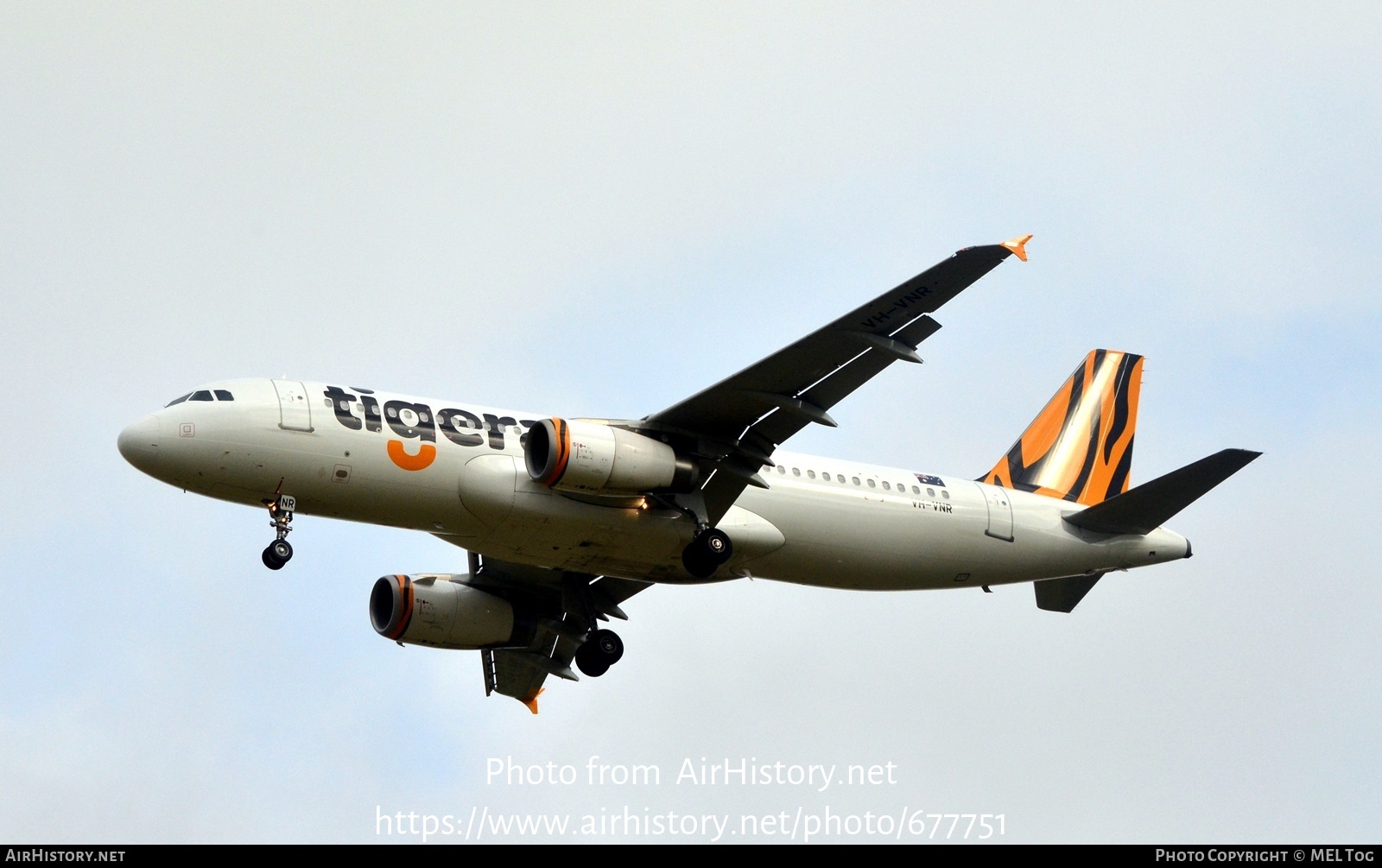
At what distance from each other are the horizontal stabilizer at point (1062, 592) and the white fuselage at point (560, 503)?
1.43 m

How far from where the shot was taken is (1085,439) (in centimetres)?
4572

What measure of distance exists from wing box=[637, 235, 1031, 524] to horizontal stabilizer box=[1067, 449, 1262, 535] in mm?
8696

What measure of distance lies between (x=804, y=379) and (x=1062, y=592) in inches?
471

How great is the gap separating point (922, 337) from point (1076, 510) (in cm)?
1032

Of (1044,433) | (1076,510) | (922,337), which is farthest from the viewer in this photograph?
(1044,433)

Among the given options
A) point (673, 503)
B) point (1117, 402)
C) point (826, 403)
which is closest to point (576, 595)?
point (673, 503)

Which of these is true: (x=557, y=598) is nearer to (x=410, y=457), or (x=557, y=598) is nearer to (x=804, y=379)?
(x=410, y=457)

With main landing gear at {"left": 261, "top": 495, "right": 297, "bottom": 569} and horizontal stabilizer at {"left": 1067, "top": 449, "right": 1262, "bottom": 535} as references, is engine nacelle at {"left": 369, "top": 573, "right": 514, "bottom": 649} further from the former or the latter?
horizontal stabilizer at {"left": 1067, "top": 449, "right": 1262, "bottom": 535}

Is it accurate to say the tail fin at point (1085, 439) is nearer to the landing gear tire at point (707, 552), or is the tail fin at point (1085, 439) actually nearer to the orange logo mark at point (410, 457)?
the landing gear tire at point (707, 552)

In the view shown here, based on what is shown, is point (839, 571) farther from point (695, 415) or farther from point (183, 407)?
point (183, 407)

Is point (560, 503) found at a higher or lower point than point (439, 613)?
higher

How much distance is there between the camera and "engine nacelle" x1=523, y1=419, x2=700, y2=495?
3397cm

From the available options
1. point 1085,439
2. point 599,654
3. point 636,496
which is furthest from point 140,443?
point 1085,439

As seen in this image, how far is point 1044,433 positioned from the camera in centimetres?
4550
